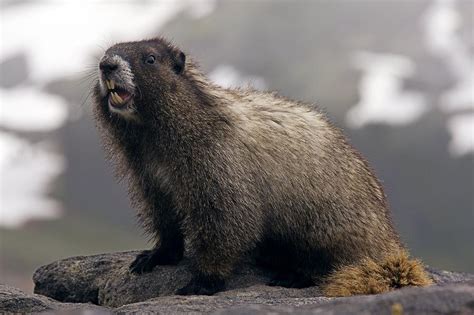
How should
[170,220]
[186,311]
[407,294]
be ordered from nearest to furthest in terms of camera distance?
[407,294] < [186,311] < [170,220]

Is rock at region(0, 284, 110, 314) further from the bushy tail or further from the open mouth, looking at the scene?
the bushy tail

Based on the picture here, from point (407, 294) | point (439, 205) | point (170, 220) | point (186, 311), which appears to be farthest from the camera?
point (439, 205)

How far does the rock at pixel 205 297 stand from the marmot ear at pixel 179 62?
3034 mm

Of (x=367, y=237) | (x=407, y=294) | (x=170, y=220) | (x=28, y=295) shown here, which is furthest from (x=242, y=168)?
(x=407, y=294)

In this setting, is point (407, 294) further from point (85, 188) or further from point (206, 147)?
point (85, 188)

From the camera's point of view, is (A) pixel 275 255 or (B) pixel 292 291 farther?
(A) pixel 275 255

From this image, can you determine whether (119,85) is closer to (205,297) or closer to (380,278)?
(205,297)

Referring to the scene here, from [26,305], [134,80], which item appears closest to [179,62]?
[134,80]

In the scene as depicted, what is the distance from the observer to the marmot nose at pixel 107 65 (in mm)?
11344

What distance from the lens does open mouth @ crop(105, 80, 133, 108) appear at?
453 inches

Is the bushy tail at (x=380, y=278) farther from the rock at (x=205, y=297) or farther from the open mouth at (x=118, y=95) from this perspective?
the open mouth at (x=118, y=95)

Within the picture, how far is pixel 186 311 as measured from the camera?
9.45 meters

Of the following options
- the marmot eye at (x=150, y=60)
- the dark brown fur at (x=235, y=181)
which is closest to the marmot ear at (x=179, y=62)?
the dark brown fur at (x=235, y=181)

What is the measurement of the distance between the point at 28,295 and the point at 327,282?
417cm
